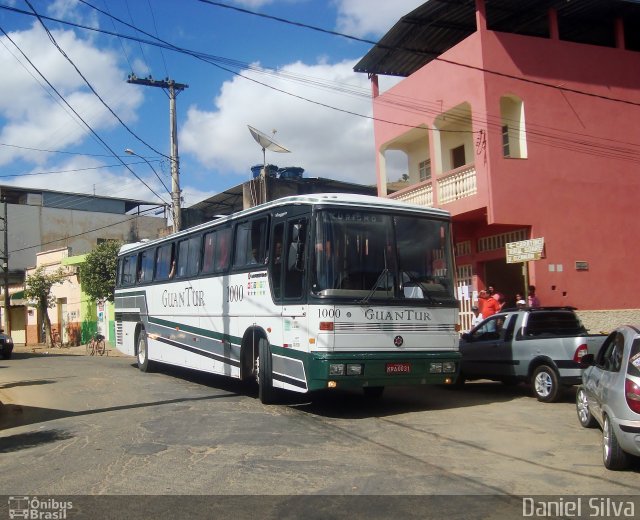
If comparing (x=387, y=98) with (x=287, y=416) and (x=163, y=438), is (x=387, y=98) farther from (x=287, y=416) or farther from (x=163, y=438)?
(x=163, y=438)

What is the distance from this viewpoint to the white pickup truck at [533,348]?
34.4ft

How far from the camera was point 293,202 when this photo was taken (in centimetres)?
1006

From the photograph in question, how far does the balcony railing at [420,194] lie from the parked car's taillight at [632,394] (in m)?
13.9

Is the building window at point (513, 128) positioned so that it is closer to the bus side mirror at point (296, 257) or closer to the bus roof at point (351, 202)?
the bus roof at point (351, 202)

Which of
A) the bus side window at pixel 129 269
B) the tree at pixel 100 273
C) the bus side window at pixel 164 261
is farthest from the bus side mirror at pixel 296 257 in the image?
the tree at pixel 100 273

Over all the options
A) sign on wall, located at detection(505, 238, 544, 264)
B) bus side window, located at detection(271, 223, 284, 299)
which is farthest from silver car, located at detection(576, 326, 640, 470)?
sign on wall, located at detection(505, 238, 544, 264)

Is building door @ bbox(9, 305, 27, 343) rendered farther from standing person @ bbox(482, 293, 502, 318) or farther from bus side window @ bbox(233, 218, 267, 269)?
bus side window @ bbox(233, 218, 267, 269)

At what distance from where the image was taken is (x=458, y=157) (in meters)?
21.2

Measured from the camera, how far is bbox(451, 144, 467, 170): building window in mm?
21016

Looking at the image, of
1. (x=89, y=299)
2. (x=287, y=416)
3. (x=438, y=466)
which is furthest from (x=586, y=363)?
(x=89, y=299)

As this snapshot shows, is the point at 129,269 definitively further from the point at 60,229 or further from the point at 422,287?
the point at 60,229

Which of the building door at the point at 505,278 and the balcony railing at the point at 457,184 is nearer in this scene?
the balcony railing at the point at 457,184

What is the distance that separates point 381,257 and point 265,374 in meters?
2.81

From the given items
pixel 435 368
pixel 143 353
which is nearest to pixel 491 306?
pixel 435 368
